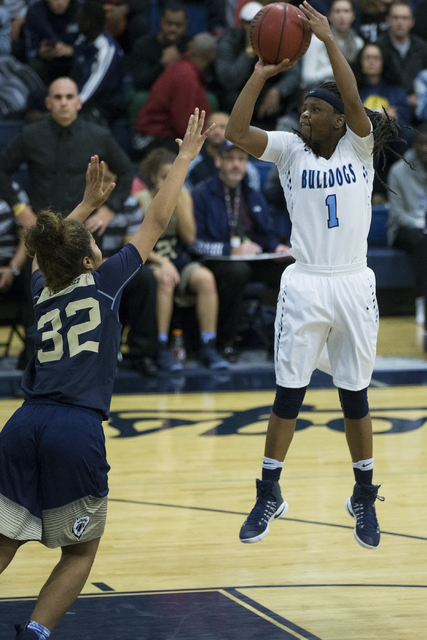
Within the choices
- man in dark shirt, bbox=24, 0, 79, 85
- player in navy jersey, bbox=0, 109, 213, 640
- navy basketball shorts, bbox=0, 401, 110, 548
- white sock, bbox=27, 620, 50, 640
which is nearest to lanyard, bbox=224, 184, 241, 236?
man in dark shirt, bbox=24, 0, 79, 85

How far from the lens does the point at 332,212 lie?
3.78 m

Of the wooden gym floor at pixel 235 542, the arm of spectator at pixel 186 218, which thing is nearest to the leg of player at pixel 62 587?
the wooden gym floor at pixel 235 542

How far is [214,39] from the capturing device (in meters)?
10.1

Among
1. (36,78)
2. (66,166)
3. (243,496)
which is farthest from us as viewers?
(36,78)

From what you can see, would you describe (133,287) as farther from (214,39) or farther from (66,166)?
(214,39)

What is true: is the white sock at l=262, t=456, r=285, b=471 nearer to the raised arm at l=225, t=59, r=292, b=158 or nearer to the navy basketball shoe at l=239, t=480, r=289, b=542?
the navy basketball shoe at l=239, t=480, r=289, b=542

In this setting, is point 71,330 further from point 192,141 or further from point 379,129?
point 379,129

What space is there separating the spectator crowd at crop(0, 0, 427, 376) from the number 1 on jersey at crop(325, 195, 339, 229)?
3464mm

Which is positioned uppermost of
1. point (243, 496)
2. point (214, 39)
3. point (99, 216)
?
point (214, 39)

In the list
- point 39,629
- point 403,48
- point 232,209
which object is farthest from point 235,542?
point 403,48

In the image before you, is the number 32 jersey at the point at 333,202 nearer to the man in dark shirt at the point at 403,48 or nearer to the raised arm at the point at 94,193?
the raised arm at the point at 94,193

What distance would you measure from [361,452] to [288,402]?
38cm

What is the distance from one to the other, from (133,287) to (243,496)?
3148 mm

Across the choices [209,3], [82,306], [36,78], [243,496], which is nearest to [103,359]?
[82,306]
